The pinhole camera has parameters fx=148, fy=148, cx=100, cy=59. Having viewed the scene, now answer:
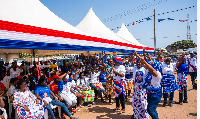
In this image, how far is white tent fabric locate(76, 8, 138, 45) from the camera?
27.7ft

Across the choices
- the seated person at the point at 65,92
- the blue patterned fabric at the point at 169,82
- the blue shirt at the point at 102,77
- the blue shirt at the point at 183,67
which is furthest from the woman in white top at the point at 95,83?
the blue shirt at the point at 183,67

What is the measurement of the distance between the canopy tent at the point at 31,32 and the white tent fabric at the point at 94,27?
296 cm

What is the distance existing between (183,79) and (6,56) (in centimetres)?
845

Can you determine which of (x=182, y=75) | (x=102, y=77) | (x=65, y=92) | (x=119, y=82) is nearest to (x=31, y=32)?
(x=65, y=92)

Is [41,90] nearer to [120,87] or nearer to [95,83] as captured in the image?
[120,87]

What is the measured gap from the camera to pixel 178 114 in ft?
15.1

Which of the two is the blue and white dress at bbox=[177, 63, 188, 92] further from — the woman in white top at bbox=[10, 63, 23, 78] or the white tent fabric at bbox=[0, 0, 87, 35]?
the woman in white top at bbox=[10, 63, 23, 78]

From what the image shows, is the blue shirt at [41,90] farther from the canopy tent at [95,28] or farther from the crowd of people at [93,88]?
the canopy tent at [95,28]

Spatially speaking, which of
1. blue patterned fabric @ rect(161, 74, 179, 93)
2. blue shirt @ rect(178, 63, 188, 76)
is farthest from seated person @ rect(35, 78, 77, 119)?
blue shirt @ rect(178, 63, 188, 76)

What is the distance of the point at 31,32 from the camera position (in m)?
3.39

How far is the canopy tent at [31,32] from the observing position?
3.05 m

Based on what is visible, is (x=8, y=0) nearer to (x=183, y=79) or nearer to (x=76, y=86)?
(x=76, y=86)

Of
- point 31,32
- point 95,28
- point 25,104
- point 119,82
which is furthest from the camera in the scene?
point 95,28

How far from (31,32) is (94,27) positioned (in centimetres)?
595
